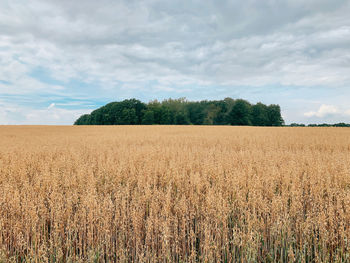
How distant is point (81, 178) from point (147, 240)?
14.0 feet

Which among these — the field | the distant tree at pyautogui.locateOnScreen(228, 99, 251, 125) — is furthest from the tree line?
the field

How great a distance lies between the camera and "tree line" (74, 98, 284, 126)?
271 ft

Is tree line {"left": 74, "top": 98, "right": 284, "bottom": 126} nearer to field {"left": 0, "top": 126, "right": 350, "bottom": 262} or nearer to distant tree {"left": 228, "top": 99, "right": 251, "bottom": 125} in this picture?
distant tree {"left": 228, "top": 99, "right": 251, "bottom": 125}

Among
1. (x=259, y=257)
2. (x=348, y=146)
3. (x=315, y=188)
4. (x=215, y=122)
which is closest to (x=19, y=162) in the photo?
(x=259, y=257)

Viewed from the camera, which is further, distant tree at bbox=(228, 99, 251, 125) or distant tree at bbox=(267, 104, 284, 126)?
distant tree at bbox=(267, 104, 284, 126)

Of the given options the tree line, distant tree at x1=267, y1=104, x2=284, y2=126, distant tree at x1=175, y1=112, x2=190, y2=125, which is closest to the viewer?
the tree line

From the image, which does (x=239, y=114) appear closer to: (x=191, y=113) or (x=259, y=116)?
(x=259, y=116)

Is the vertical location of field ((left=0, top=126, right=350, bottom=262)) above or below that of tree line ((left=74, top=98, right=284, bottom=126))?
below

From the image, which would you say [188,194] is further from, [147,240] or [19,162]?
[19,162]

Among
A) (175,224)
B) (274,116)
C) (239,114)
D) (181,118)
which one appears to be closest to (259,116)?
(274,116)

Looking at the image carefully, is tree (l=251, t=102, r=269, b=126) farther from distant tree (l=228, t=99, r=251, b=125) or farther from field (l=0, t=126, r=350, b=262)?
field (l=0, t=126, r=350, b=262)

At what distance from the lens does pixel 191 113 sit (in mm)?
97938

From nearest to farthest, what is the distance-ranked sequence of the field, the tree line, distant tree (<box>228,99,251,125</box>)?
the field, the tree line, distant tree (<box>228,99,251,125</box>)

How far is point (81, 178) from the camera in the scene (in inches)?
291
